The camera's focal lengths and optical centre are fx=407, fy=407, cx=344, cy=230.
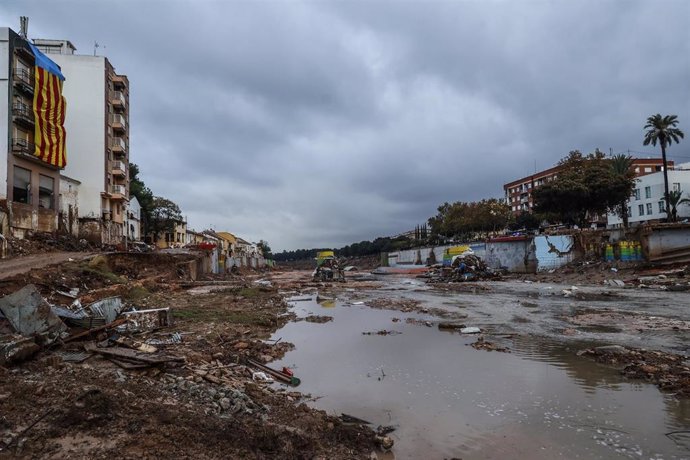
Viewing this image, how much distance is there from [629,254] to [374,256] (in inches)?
3786

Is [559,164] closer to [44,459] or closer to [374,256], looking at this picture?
[44,459]

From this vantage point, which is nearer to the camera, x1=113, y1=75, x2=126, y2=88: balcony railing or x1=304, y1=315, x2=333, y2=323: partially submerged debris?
x1=304, y1=315, x2=333, y2=323: partially submerged debris

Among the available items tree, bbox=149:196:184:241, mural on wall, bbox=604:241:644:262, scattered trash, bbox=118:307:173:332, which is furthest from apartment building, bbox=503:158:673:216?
scattered trash, bbox=118:307:173:332

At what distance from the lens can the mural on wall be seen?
116 ft

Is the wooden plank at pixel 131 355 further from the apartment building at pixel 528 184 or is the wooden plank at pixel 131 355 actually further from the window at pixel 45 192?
the apartment building at pixel 528 184

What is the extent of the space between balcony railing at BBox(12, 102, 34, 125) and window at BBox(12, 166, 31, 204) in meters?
3.92

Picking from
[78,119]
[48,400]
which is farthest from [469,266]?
[78,119]

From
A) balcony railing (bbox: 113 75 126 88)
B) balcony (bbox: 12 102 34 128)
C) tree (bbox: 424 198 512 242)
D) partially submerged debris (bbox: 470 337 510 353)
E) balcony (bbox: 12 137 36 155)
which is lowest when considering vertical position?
partially submerged debris (bbox: 470 337 510 353)

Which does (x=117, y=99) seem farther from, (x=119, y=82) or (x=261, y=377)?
(x=261, y=377)

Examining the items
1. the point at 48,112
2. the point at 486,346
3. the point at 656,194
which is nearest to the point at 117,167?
the point at 48,112

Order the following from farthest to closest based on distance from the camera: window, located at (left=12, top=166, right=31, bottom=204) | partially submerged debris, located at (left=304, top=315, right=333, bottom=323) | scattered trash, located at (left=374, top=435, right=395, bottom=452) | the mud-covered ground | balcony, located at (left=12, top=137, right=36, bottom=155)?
window, located at (left=12, top=166, right=31, bottom=204) → balcony, located at (left=12, top=137, right=36, bottom=155) → partially submerged debris, located at (left=304, top=315, right=333, bottom=323) → scattered trash, located at (left=374, top=435, right=395, bottom=452) → the mud-covered ground

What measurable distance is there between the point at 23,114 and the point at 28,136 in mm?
1799

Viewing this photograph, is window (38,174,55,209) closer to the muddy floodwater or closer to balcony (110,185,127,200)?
balcony (110,185,127,200)

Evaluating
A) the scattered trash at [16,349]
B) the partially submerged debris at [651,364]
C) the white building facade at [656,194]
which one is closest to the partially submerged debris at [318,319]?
the partially submerged debris at [651,364]
